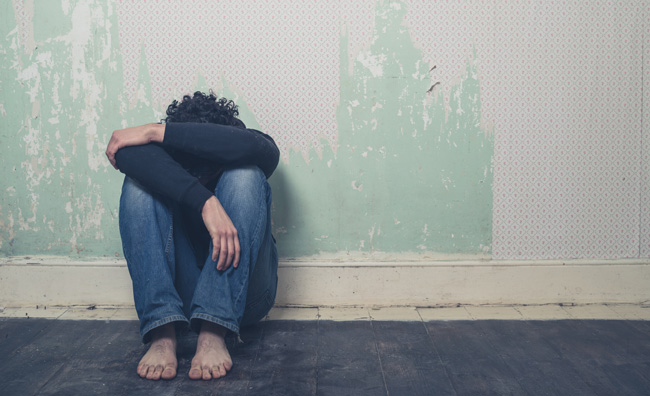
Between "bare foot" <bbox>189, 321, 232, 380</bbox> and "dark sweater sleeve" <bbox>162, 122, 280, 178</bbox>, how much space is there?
47 centimetres

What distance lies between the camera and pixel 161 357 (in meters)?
1.40

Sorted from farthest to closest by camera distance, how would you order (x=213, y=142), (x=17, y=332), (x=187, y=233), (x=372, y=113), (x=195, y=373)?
1. (x=372, y=113)
2. (x=17, y=332)
3. (x=187, y=233)
4. (x=213, y=142)
5. (x=195, y=373)

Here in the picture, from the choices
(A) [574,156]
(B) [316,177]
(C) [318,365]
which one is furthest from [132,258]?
(A) [574,156]

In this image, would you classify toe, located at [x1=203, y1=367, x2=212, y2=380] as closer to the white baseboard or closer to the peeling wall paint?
the white baseboard

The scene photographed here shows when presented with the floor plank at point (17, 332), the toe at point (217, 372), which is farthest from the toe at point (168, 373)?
the floor plank at point (17, 332)

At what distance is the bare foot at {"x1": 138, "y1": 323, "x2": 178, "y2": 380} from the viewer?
4.48ft

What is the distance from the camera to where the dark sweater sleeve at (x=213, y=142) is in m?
1.45

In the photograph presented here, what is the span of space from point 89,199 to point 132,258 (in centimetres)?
66

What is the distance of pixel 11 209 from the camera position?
198 cm

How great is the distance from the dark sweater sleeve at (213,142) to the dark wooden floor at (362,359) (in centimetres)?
58

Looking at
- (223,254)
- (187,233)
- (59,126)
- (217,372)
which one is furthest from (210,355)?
(59,126)

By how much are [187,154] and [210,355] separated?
0.59 m

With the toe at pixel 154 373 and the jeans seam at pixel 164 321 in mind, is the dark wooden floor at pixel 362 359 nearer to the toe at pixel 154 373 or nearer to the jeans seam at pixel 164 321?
the toe at pixel 154 373

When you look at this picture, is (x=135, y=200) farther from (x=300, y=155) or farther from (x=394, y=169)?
(x=394, y=169)
